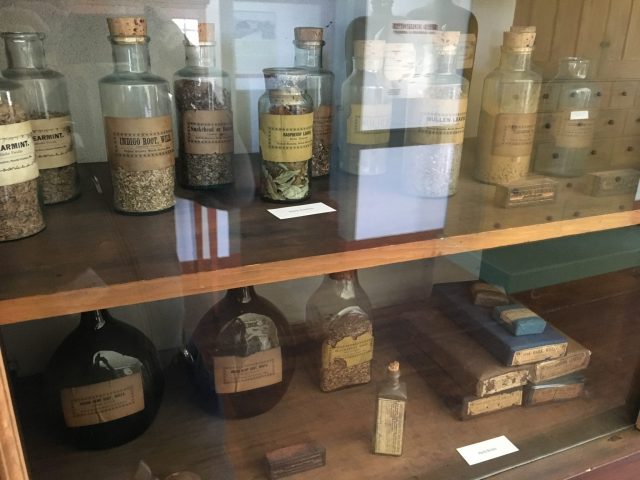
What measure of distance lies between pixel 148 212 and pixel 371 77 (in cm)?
39

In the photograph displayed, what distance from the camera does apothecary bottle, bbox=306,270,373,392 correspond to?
0.90m

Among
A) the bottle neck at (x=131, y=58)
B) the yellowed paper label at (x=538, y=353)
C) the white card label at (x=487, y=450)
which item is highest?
the bottle neck at (x=131, y=58)

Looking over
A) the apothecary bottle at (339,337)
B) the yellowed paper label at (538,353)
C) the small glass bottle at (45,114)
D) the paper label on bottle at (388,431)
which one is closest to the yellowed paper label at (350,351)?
the apothecary bottle at (339,337)

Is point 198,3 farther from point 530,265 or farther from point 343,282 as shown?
point 530,265

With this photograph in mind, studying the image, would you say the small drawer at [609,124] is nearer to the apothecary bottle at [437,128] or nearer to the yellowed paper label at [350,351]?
the apothecary bottle at [437,128]

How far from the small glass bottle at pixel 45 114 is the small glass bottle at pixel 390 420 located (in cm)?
51

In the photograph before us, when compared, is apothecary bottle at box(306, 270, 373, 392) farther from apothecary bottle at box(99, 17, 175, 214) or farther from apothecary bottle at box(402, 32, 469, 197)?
apothecary bottle at box(99, 17, 175, 214)

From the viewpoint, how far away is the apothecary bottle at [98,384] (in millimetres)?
742

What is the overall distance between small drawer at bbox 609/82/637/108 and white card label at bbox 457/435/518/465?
562 mm

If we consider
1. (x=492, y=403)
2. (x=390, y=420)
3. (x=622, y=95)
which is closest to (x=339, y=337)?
(x=390, y=420)

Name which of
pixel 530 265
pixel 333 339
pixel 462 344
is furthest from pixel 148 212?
pixel 530 265

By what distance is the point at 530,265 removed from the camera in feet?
3.37

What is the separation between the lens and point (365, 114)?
0.84 m

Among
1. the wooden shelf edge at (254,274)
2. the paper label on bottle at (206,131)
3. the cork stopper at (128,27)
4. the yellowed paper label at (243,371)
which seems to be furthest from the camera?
the yellowed paper label at (243,371)
